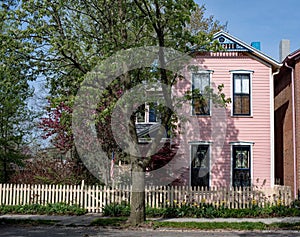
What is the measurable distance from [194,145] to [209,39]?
7.57 metres

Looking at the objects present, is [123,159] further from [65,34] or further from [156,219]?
[65,34]

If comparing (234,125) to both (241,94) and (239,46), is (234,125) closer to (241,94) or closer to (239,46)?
(241,94)

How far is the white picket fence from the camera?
674 inches

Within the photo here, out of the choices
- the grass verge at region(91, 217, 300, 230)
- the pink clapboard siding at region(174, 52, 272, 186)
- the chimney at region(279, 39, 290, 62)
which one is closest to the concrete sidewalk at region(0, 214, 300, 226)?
the grass verge at region(91, 217, 300, 230)

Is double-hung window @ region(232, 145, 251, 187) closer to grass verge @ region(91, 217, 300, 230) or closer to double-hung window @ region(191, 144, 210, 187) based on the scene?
double-hung window @ region(191, 144, 210, 187)

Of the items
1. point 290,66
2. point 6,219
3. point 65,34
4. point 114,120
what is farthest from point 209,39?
point 6,219

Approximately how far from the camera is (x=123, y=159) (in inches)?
773

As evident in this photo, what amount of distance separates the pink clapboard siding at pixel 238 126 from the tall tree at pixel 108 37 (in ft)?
19.9

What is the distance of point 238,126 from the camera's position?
66.9ft

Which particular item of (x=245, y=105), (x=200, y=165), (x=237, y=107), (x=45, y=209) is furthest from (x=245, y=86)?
(x=45, y=209)

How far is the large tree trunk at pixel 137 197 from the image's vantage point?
14039 millimetres

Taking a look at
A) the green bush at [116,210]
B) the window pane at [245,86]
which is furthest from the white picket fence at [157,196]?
the window pane at [245,86]

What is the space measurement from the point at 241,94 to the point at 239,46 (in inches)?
92.2

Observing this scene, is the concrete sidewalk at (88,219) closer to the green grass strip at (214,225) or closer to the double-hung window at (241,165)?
the green grass strip at (214,225)
